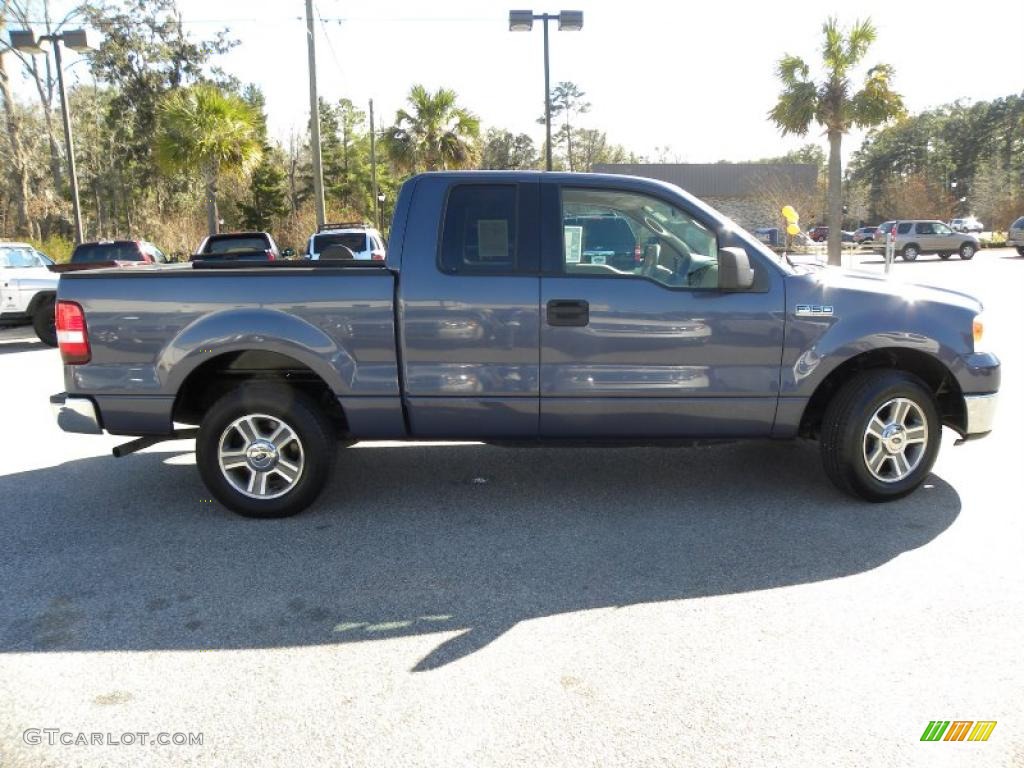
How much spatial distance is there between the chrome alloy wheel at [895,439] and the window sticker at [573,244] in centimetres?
196

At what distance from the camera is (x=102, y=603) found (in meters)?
3.71

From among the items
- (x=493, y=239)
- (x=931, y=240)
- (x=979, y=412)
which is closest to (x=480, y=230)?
(x=493, y=239)

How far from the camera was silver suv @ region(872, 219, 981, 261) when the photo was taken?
36438 mm

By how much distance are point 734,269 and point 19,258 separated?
13366mm

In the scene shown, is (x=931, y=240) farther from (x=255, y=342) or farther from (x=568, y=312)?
(x=255, y=342)

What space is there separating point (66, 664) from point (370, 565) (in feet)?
4.61

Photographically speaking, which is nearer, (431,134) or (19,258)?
(19,258)

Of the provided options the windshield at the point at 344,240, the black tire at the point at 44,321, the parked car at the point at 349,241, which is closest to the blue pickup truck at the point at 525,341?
the black tire at the point at 44,321

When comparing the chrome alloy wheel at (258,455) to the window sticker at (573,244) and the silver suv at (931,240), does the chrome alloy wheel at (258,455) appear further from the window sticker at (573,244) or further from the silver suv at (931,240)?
the silver suv at (931,240)

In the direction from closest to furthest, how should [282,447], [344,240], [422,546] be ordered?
1. [422,546]
2. [282,447]
3. [344,240]

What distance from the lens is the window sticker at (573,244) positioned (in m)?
4.57

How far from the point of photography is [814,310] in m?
4.55

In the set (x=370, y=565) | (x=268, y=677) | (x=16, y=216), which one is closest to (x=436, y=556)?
(x=370, y=565)

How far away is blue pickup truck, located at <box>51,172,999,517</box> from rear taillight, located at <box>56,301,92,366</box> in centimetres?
1
